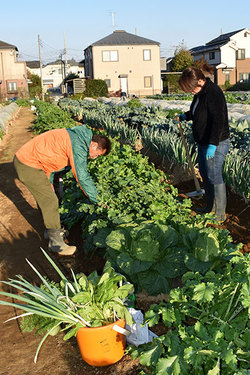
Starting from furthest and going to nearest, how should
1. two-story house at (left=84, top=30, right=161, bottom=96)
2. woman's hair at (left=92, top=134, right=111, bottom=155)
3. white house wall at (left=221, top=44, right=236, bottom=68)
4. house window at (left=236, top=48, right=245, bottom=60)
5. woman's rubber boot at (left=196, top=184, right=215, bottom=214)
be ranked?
house window at (left=236, top=48, right=245, bottom=60) < white house wall at (left=221, top=44, right=236, bottom=68) < two-story house at (left=84, top=30, right=161, bottom=96) < woman's rubber boot at (left=196, top=184, right=215, bottom=214) < woman's hair at (left=92, top=134, right=111, bottom=155)

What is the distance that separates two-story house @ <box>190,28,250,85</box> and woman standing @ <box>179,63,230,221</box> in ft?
140

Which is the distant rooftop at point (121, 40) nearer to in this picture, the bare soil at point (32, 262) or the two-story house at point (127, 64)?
the two-story house at point (127, 64)

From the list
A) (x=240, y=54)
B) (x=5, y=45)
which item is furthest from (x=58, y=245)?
(x=5, y=45)

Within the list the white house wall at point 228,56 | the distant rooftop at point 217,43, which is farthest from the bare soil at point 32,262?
the distant rooftop at point 217,43

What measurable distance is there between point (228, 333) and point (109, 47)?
44.8 meters

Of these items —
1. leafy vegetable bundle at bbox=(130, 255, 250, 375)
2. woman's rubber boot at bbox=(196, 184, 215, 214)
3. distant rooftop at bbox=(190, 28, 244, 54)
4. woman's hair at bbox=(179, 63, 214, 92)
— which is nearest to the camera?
leafy vegetable bundle at bbox=(130, 255, 250, 375)

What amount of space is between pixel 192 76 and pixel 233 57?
45924mm

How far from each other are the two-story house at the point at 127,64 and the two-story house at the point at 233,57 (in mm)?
7403

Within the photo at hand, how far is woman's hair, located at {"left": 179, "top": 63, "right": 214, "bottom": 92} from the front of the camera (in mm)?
3975

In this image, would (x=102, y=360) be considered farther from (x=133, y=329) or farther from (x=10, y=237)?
(x=10, y=237)

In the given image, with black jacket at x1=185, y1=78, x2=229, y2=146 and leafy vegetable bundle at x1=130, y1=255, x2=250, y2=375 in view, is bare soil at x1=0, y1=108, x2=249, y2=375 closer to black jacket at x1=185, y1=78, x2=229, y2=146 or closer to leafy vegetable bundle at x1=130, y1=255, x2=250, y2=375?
leafy vegetable bundle at x1=130, y1=255, x2=250, y2=375

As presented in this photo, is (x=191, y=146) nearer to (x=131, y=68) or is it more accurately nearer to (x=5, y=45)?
(x=131, y=68)

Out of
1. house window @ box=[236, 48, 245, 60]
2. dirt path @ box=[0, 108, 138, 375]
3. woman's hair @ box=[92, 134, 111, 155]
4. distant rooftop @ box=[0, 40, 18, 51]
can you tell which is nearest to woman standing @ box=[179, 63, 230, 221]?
woman's hair @ box=[92, 134, 111, 155]

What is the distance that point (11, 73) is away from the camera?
49812mm
